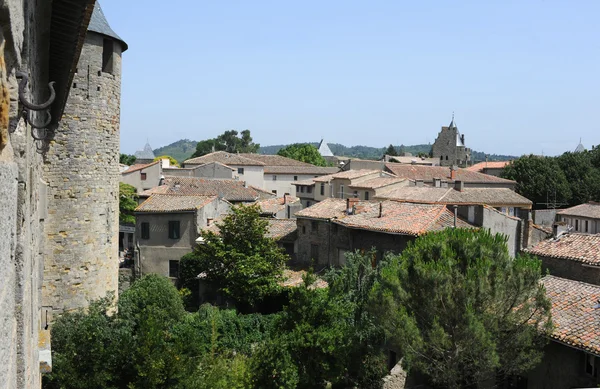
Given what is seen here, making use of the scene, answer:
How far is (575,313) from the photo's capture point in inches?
662

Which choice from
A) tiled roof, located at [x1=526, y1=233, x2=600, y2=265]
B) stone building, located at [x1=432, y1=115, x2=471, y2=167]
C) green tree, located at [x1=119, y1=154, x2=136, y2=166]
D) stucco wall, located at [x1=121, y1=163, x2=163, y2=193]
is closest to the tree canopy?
green tree, located at [x1=119, y1=154, x2=136, y2=166]

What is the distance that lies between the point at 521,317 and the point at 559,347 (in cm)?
192

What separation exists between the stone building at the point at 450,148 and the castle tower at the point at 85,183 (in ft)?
324

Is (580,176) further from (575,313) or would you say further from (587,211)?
(575,313)

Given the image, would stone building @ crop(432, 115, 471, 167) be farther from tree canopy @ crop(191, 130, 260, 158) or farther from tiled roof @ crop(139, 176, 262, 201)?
tiled roof @ crop(139, 176, 262, 201)

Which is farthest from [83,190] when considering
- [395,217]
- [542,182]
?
[542,182]

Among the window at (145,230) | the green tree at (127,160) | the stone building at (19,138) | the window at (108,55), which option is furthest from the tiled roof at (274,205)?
the green tree at (127,160)

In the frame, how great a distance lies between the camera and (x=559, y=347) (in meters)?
16.2

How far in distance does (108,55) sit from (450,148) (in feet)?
332

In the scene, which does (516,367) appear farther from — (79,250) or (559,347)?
(79,250)

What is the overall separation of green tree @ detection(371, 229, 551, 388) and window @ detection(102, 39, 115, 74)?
10.6m

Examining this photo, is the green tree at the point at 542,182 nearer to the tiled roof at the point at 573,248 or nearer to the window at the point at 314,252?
the window at the point at 314,252

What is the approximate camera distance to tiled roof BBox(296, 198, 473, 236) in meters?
27.0

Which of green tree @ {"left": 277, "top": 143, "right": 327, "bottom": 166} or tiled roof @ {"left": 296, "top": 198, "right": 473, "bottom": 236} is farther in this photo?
green tree @ {"left": 277, "top": 143, "right": 327, "bottom": 166}
